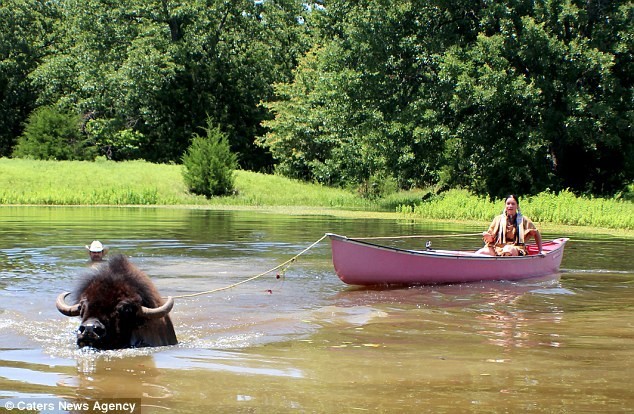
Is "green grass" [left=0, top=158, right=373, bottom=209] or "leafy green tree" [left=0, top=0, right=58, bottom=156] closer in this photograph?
"green grass" [left=0, top=158, right=373, bottom=209]

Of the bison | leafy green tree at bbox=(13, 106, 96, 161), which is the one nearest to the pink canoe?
the bison

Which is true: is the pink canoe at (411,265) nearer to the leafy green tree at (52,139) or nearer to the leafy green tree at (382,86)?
the leafy green tree at (382,86)

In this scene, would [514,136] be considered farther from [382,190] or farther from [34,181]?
[34,181]

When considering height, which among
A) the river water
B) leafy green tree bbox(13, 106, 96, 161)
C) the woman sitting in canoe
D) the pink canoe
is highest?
leafy green tree bbox(13, 106, 96, 161)

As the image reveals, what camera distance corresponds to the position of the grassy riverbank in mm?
31141

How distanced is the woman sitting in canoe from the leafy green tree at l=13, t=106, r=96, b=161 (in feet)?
116

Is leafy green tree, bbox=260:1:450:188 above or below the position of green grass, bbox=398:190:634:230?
above

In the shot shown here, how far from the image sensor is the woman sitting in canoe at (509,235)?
16.1m

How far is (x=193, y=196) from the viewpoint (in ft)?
135

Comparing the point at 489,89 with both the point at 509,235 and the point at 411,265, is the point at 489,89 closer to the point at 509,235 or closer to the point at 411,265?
the point at 509,235

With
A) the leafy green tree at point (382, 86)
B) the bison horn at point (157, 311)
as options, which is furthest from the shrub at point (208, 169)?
the bison horn at point (157, 311)

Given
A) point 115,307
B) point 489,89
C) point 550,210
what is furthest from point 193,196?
point 115,307

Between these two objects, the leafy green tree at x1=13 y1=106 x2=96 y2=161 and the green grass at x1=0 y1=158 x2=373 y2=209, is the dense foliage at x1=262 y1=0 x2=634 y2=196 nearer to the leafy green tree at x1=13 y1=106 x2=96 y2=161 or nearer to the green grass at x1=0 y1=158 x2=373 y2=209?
the green grass at x1=0 y1=158 x2=373 y2=209

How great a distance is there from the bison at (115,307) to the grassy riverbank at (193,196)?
887 inches
